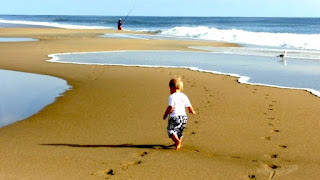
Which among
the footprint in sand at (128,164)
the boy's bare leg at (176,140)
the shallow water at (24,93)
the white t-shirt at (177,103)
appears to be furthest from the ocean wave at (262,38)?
the footprint in sand at (128,164)

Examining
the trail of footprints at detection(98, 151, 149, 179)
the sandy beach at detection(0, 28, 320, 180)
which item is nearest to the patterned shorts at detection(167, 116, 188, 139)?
the sandy beach at detection(0, 28, 320, 180)

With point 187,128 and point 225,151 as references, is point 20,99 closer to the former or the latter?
point 187,128

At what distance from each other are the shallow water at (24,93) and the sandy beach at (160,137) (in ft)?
1.03

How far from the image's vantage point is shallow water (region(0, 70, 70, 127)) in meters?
8.13

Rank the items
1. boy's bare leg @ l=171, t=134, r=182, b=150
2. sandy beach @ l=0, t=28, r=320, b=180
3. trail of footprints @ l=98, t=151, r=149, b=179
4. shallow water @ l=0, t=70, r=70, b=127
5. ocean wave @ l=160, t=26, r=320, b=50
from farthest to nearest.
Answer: ocean wave @ l=160, t=26, r=320, b=50 < shallow water @ l=0, t=70, r=70, b=127 < boy's bare leg @ l=171, t=134, r=182, b=150 < sandy beach @ l=0, t=28, r=320, b=180 < trail of footprints @ l=98, t=151, r=149, b=179

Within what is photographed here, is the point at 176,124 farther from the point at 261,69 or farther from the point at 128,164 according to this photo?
the point at 261,69

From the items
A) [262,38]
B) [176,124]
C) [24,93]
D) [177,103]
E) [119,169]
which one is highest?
[177,103]

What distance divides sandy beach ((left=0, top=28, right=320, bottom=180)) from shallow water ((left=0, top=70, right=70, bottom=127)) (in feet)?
1.03

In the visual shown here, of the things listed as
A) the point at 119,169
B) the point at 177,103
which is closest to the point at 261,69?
the point at 177,103

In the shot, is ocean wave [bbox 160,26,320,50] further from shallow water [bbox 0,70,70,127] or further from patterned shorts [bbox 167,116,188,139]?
patterned shorts [bbox 167,116,188,139]

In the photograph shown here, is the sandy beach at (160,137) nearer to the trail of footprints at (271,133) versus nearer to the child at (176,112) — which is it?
the trail of footprints at (271,133)

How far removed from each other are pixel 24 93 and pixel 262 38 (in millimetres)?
34167

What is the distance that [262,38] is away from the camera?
135ft

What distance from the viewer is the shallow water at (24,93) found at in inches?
320
